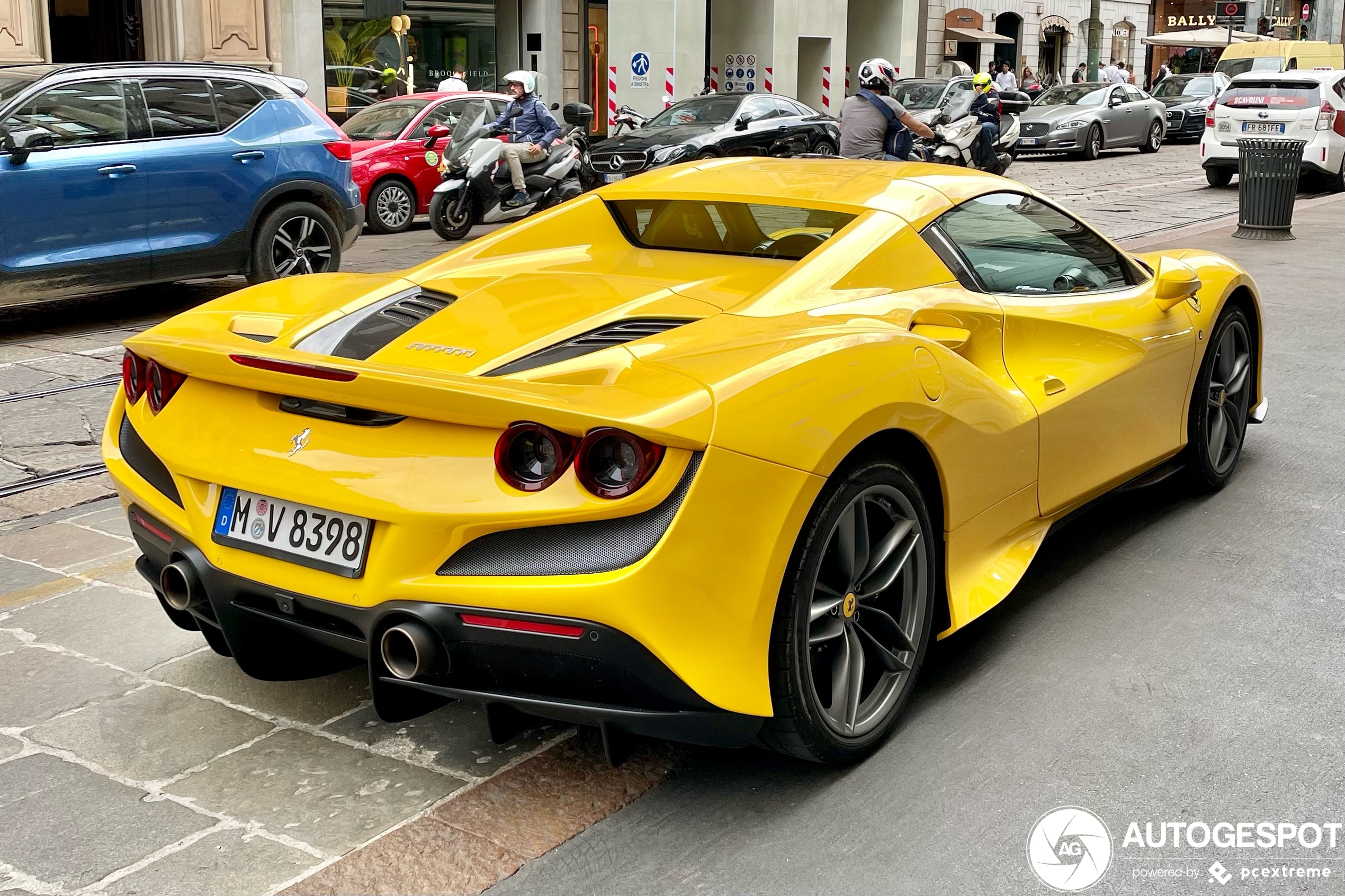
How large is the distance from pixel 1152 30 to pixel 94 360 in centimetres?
5200

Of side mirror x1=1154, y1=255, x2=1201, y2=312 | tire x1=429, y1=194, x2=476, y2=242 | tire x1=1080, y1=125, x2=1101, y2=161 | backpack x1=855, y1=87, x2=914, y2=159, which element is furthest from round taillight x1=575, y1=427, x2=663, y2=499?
tire x1=1080, y1=125, x2=1101, y2=161

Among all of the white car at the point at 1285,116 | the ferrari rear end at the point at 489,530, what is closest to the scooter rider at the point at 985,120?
the white car at the point at 1285,116

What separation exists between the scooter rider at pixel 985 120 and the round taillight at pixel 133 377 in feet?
47.6

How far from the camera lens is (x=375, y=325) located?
3.75 m

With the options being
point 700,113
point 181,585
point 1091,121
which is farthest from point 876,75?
point 1091,121

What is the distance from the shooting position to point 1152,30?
175ft

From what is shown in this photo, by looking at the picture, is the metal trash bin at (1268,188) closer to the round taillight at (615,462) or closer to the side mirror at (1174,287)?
the side mirror at (1174,287)

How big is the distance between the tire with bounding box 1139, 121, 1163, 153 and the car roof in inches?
1042

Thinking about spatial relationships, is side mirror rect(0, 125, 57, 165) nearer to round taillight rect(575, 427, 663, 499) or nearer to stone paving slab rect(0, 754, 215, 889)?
stone paving slab rect(0, 754, 215, 889)

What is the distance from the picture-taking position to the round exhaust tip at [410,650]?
115 inches

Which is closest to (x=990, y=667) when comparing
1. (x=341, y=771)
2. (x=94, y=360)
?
(x=341, y=771)

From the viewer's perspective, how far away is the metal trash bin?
47.0 ft

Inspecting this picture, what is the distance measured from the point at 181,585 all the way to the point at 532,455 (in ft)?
3.24

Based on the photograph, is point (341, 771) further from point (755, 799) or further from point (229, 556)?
point (755, 799)
